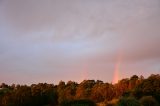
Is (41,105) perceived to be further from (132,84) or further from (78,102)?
(132,84)

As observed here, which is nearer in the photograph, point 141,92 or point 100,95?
point 141,92

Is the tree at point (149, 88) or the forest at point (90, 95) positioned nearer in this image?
the forest at point (90, 95)

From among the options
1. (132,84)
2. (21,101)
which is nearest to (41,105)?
(21,101)

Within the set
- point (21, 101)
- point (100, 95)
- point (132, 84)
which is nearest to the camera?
point (21, 101)

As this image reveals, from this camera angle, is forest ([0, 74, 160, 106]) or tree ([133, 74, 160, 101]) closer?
forest ([0, 74, 160, 106])

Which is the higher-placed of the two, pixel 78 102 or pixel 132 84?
pixel 132 84

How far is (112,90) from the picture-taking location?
424 feet

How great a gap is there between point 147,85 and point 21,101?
121 ft

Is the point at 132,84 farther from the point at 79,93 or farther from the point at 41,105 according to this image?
the point at 41,105

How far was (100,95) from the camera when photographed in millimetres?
125688

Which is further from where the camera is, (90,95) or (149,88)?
(90,95)

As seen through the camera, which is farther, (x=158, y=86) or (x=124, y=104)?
(x=158, y=86)

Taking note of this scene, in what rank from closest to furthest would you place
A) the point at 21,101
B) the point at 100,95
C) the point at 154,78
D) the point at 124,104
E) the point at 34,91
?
the point at 124,104 → the point at 21,101 → the point at 34,91 → the point at 154,78 → the point at 100,95

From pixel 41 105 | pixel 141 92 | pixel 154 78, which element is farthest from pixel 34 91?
pixel 154 78
